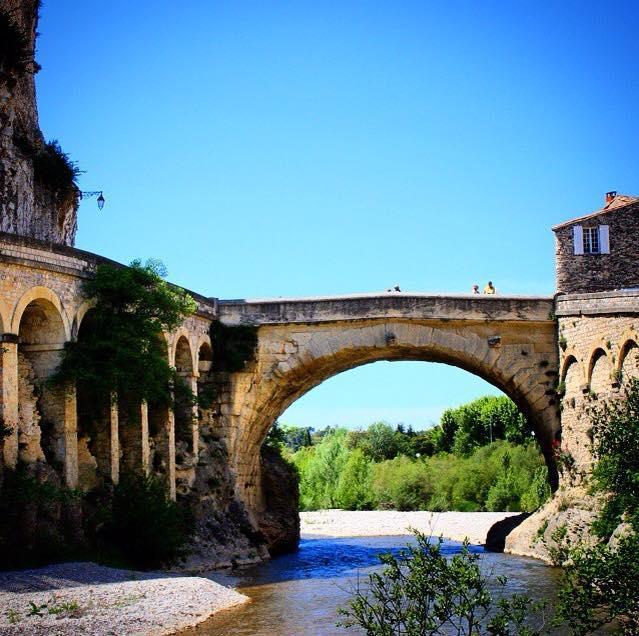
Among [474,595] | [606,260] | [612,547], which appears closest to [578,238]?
[606,260]

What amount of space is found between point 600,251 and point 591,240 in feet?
1.37

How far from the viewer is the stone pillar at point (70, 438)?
20.7 m

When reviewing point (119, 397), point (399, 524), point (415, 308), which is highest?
point (415, 308)

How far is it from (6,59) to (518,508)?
27.2 m

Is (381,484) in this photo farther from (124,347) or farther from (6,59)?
(124,347)

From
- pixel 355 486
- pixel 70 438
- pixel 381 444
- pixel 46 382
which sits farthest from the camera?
pixel 381 444

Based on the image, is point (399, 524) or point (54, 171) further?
point (399, 524)

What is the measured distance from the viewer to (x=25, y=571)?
17.4 meters

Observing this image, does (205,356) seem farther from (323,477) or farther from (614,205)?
(323,477)

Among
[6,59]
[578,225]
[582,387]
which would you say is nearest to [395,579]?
[582,387]

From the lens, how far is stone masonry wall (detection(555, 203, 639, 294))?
31797 mm

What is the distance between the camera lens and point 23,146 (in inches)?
1281

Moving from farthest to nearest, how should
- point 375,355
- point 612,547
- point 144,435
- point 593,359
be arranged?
point 375,355
point 593,359
point 144,435
point 612,547

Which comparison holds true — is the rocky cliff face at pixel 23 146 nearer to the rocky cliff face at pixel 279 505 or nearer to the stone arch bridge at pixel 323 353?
the stone arch bridge at pixel 323 353
